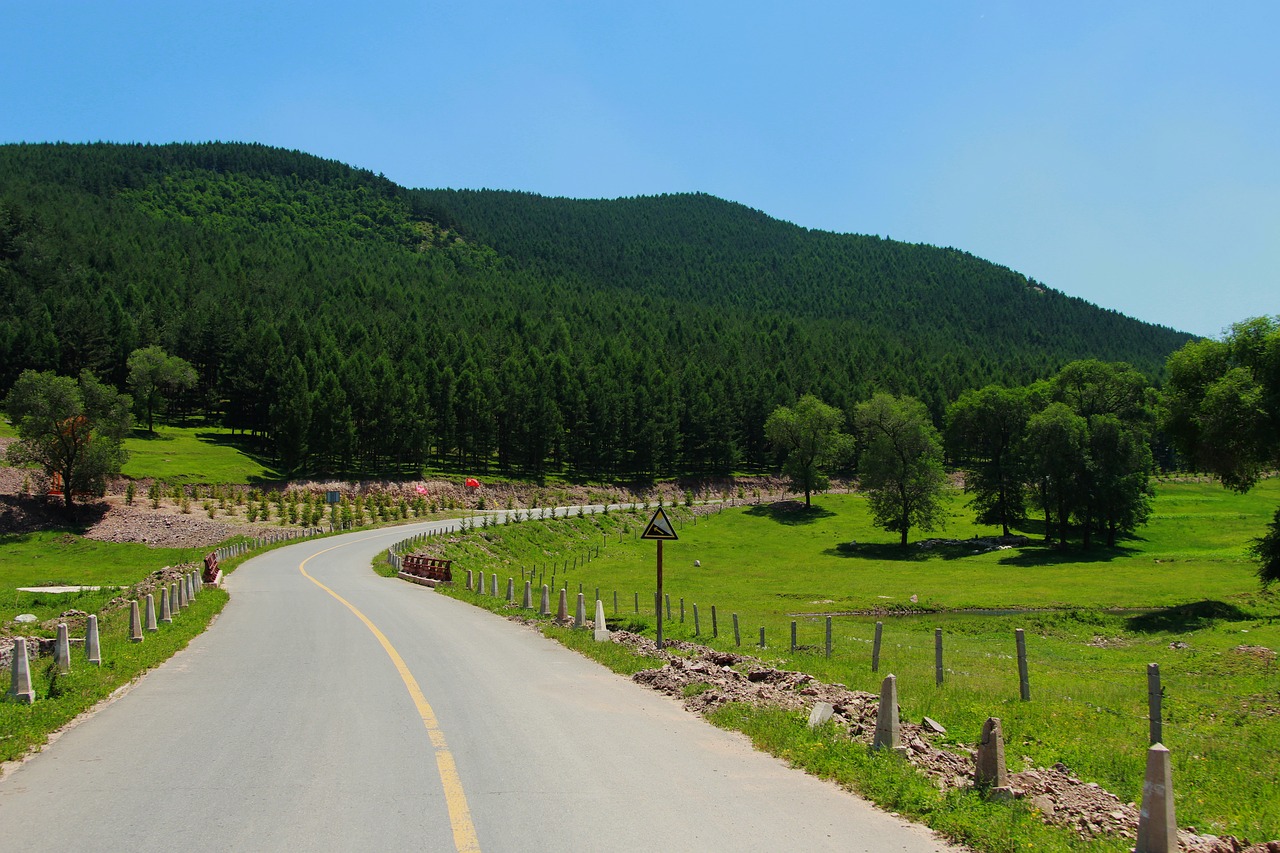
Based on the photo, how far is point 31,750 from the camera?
9398 millimetres

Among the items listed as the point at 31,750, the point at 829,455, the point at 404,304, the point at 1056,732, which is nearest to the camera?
the point at 31,750

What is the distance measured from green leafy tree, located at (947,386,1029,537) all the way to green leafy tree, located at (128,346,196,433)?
A: 318ft

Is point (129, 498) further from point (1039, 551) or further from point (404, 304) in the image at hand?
point (404, 304)

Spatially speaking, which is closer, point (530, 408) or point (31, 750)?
point (31, 750)

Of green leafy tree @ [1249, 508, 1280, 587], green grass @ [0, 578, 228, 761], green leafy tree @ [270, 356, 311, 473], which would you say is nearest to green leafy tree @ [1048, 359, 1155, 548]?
green leafy tree @ [1249, 508, 1280, 587]

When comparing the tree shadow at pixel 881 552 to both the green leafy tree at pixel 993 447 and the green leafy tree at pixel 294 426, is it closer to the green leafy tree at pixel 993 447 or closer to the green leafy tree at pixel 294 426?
the green leafy tree at pixel 993 447

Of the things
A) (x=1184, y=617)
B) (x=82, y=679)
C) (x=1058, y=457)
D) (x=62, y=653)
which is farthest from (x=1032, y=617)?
(x=1058, y=457)

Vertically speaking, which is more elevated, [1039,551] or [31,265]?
[31,265]

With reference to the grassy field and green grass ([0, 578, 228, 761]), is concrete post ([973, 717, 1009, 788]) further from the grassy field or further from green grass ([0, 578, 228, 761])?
green grass ([0, 578, 228, 761])

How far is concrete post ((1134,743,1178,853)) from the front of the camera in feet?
19.8

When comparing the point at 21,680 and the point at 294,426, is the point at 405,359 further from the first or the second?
the point at 21,680

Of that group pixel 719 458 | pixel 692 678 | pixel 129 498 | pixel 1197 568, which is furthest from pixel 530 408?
pixel 692 678

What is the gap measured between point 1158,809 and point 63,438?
3009 inches

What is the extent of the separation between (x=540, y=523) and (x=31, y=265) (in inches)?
4750
